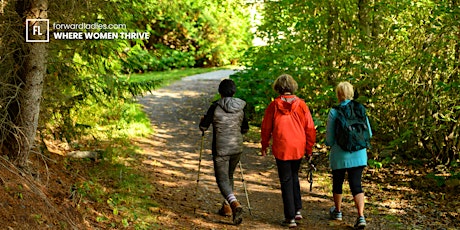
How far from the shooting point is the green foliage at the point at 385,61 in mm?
8016

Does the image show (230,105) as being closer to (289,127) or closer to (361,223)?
(289,127)

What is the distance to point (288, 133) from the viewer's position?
20.3 ft

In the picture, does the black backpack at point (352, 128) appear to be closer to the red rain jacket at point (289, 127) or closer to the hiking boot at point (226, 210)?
the red rain jacket at point (289, 127)

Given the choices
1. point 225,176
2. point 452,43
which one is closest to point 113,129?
point 225,176

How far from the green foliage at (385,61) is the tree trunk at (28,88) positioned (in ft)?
17.3

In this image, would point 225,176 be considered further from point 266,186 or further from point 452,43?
point 452,43

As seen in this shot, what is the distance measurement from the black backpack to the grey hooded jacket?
1.24 meters

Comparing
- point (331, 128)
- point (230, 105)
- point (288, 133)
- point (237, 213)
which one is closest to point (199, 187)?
point (237, 213)

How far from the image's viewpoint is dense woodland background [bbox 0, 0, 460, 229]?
18.7 feet

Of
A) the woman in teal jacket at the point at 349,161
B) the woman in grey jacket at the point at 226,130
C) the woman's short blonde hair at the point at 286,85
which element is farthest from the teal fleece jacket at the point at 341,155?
the woman in grey jacket at the point at 226,130

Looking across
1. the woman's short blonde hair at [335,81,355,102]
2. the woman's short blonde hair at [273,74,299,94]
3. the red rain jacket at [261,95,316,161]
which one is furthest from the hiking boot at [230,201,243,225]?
the woman's short blonde hair at [335,81,355,102]

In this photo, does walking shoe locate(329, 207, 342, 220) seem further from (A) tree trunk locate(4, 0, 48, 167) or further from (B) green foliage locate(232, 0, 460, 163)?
(A) tree trunk locate(4, 0, 48, 167)

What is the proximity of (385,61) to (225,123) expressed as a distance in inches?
160

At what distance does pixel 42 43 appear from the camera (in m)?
5.68
